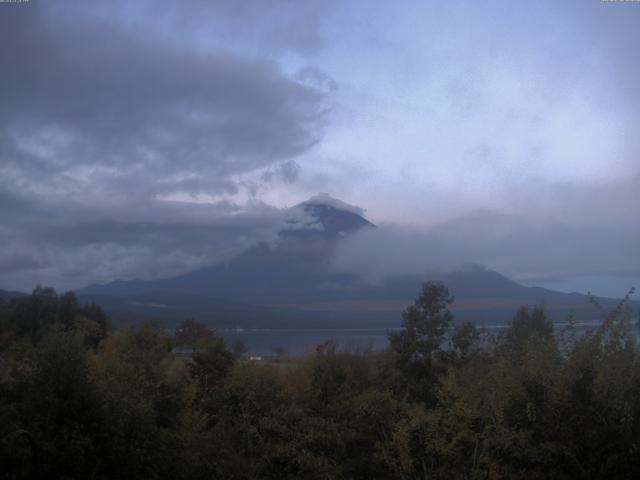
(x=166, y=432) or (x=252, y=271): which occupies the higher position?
(x=252, y=271)

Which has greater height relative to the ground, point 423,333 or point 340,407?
point 423,333

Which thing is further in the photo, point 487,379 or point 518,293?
point 518,293

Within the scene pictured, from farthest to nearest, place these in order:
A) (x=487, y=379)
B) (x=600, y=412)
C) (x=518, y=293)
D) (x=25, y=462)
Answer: (x=518, y=293) → (x=487, y=379) → (x=600, y=412) → (x=25, y=462)

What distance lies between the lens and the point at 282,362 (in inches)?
873

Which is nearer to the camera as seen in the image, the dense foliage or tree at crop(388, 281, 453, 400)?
the dense foliage

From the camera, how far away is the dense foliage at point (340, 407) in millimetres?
10523

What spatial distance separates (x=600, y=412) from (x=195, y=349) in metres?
13.6

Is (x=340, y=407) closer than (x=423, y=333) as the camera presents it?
Yes

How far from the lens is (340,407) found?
18.0 metres

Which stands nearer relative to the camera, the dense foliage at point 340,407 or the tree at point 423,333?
the dense foliage at point 340,407

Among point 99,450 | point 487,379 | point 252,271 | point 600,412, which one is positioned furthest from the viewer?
point 252,271

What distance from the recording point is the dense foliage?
10523mm

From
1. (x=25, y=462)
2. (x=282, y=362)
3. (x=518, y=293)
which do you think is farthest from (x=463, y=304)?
(x=25, y=462)

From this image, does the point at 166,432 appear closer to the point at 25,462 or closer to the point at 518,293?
the point at 25,462
